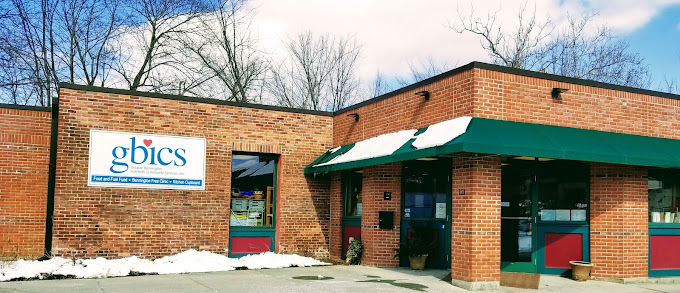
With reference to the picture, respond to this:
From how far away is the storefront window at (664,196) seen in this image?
1234 centimetres

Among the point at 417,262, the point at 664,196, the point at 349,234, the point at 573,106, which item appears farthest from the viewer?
the point at 349,234

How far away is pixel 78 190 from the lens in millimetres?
13164

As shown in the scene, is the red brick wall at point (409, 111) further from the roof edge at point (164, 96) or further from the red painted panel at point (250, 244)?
the red painted panel at point (250, 244)

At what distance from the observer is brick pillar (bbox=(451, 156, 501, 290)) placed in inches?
409

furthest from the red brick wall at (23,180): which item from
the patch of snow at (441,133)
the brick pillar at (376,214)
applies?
the patch of snow at (441,133)

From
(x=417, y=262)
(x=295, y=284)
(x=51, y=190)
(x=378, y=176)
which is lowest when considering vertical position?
(x=295, y=284)

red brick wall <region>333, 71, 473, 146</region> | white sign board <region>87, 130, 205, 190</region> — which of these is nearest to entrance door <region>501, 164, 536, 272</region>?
red brick wall <region>333, 71, 473, 146</region>

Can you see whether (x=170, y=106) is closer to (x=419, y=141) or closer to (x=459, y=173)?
(x=419, y=141)

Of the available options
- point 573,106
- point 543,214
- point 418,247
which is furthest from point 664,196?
point 418,247

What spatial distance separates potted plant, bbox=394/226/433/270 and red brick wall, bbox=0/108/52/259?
29.1ft

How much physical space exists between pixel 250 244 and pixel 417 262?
448 centimetres

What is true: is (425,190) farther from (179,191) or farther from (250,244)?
(179,191)

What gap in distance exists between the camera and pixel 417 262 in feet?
42.1

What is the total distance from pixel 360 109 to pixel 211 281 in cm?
610
